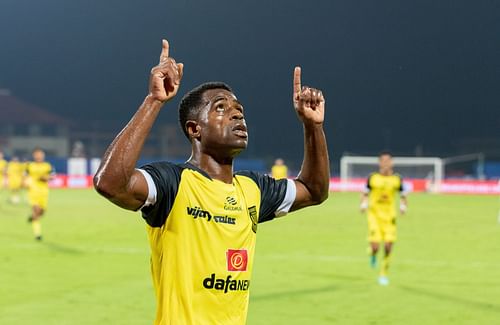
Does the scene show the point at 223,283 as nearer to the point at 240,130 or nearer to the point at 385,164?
the point at 240,130

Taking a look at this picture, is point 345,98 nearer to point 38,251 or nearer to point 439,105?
point 439,105

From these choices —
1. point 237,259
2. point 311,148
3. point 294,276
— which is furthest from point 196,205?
point 294,276

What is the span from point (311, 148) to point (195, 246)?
3.05 feet

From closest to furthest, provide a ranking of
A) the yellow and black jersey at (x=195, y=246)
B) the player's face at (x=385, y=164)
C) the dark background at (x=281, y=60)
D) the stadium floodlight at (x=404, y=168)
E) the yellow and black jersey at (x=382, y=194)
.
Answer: the yellow and black jersey at (x=195, y=246)
the yellow and black jersey at (x=382, y=194)
the player's face at (x=385, y=164)
the stadium floodlight at (x=404, y=168)
the dark background at (x=281, y=60)

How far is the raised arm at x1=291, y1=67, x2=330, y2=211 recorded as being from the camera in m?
3.99

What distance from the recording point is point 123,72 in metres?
88.7

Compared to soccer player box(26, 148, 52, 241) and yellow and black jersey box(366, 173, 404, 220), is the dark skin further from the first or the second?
soccer player box(26, 148, 52, 241)

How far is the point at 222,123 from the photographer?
3646mm

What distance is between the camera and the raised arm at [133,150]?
3166 mm

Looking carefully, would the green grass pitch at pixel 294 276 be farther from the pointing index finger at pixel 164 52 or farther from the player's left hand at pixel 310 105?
the pointing index finger at pixel 164 52

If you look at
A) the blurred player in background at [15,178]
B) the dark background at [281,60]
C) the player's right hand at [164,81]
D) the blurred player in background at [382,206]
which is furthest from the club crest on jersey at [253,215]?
the dark background at [281,60]

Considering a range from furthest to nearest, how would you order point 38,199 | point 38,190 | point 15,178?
1. point 15,178
2. point 38,190
3. point 38,199

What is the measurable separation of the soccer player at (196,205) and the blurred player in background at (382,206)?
867 centimetres

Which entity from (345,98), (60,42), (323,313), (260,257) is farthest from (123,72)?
(323,313)
